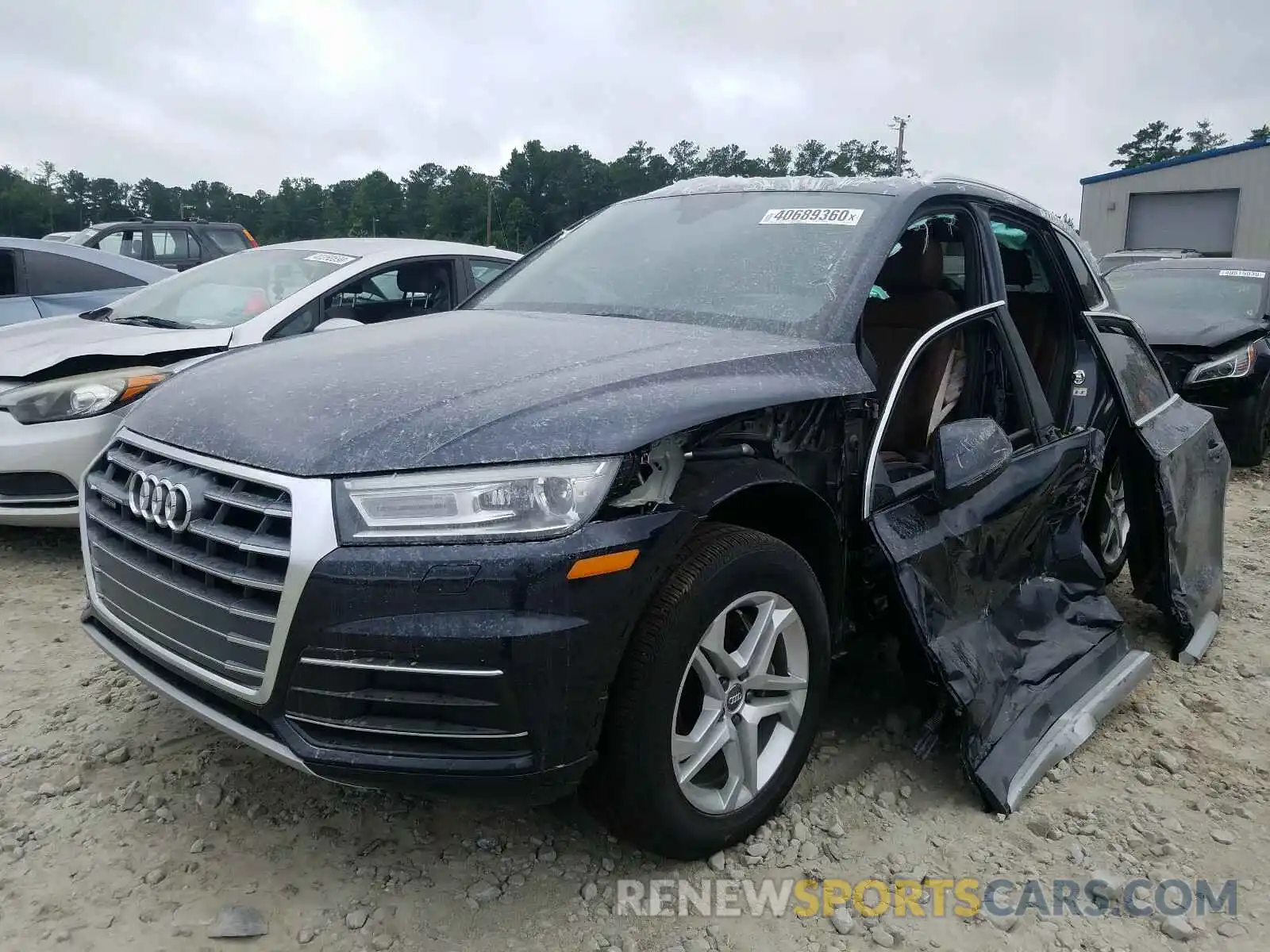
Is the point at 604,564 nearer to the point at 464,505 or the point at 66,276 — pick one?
the point at 464,505

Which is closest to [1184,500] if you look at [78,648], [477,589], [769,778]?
[769,778]

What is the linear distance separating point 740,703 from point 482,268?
4.15 m

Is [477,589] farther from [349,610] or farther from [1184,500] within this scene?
[1184,500]

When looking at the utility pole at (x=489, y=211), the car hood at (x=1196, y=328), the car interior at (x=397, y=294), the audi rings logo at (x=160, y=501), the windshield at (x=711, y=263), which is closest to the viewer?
the audi rings logo at (x=160, y=501)

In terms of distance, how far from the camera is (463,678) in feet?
6.23

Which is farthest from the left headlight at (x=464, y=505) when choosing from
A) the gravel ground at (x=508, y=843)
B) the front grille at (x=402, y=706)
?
the gravel ground at (x=508, y=843)

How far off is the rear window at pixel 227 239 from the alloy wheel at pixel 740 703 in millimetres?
15314

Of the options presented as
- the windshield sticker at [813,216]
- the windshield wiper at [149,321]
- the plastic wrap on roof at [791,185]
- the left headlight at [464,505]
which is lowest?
the left headlight at [464,505]

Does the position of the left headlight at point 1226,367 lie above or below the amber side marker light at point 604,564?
below

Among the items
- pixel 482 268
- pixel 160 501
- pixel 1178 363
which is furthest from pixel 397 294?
pixel 1178 363

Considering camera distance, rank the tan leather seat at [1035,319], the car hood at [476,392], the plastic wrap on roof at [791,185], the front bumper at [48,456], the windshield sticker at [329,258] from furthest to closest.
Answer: the windshield sticker at [329,258] < the front bumper at [48,456] < the tan leather seat at [1035,319] < the plastic wrap on roof at [791,185] < the car hood at [476,392]

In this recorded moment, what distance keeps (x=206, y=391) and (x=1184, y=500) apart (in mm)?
3573

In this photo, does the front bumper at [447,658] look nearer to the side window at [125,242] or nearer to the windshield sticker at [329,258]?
the windshield sticker at [329,258]

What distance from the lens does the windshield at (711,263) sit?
2883 millimetres
